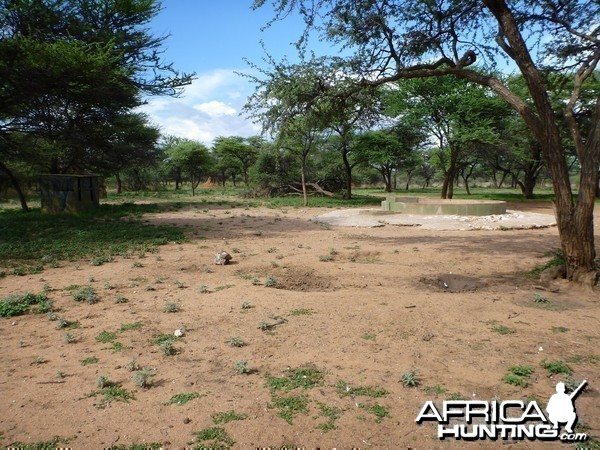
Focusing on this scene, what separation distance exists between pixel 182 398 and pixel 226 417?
464 millimetres

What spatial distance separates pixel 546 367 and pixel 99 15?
1619 centimetres

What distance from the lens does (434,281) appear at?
22.2ft

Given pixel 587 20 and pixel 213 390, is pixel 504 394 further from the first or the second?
pixel 587 20

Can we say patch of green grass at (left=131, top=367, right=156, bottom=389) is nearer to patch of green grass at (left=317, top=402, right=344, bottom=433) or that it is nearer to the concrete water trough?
patch of green grass at (left=317, top=402, right=344, bottom=433)

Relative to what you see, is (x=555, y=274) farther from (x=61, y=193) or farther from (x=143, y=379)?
(x=61, y=193)

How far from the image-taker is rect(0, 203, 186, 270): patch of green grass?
8492 millimetres

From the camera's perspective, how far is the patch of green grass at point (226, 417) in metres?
2.81

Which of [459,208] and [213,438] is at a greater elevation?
[459,208]

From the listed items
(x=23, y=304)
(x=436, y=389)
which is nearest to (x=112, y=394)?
(x=436, y=389)

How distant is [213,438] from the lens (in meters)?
2.63

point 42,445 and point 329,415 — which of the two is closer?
point 42,445

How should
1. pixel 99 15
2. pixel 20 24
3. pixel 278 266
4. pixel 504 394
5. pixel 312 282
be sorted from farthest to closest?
pixel 99 15 → pixel 20 24 → pixel 278 266 → pixel 312 282 → pixel 504 394

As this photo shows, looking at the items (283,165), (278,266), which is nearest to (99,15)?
(278,266)

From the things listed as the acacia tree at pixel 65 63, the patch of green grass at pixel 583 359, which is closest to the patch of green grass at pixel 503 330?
the patch of green grass at pixel 583 359
